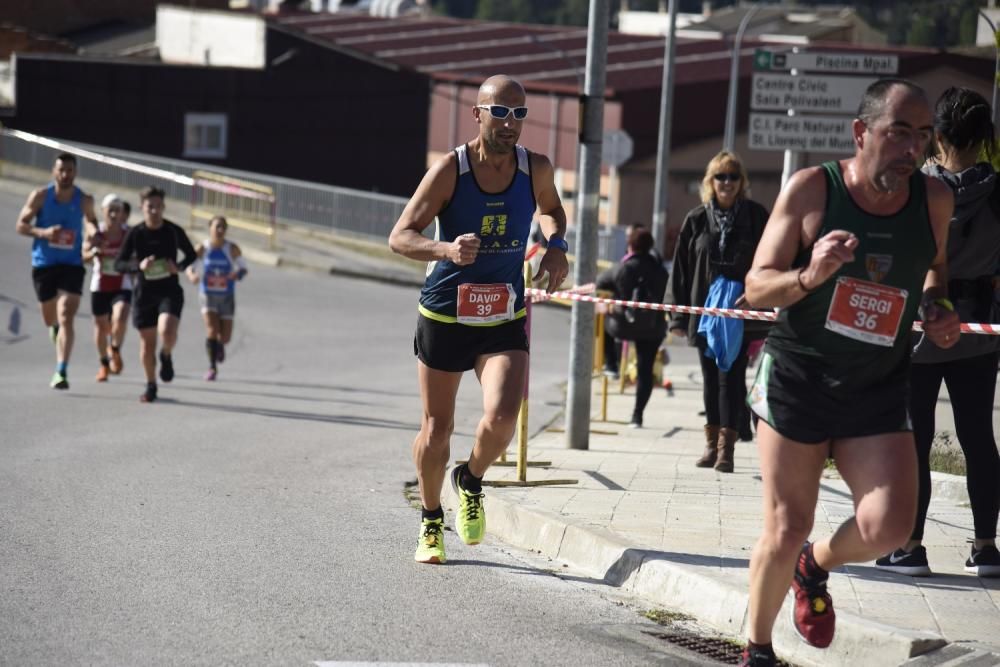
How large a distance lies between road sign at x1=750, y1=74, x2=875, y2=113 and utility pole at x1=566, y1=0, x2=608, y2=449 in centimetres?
358

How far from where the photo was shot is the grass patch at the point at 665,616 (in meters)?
6.20

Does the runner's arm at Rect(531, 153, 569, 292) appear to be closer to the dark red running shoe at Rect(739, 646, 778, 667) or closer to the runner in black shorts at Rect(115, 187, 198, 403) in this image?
the dark red running shoe at Rect(739, 646, 778, 667)

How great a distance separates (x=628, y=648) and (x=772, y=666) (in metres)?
0.70

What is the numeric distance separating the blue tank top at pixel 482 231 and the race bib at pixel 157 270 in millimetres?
6845

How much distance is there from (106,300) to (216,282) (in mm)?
1513

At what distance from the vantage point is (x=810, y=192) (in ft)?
16.1

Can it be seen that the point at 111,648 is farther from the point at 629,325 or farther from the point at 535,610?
the point at 629,325

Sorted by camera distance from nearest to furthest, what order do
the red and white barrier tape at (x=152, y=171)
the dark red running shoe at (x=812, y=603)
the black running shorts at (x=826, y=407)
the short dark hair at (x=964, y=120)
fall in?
the black running shorts at (x=826, y=407)
the dark red running shoe at (x=812, y=603)
the short dark hair at (x=964, y=120)
the red and white barrier tape at (x=152, y=171)

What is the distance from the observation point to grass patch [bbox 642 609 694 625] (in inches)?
244

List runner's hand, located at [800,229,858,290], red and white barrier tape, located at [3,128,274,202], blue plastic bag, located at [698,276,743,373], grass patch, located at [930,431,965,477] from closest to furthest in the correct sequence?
runner's hand, located at [800,229,858,290] → grass patch, located at [930,431,965,477] → blue plastic bag, located at [698,276,743,373] → red and white barrier tape, located at [3,128,274,202]

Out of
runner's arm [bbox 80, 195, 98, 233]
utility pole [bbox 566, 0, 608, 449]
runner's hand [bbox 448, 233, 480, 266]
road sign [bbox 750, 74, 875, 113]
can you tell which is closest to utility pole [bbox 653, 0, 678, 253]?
road sign [bbox 750, 74, 875, 113]

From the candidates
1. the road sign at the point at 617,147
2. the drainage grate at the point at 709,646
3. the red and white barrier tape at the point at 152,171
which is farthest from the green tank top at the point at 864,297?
the road sign at the point at 617,147

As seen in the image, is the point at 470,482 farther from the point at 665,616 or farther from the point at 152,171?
the point at 152,171

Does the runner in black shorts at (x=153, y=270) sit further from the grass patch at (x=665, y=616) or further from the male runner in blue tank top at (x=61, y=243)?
the grass patch at (x=665, y=616)
